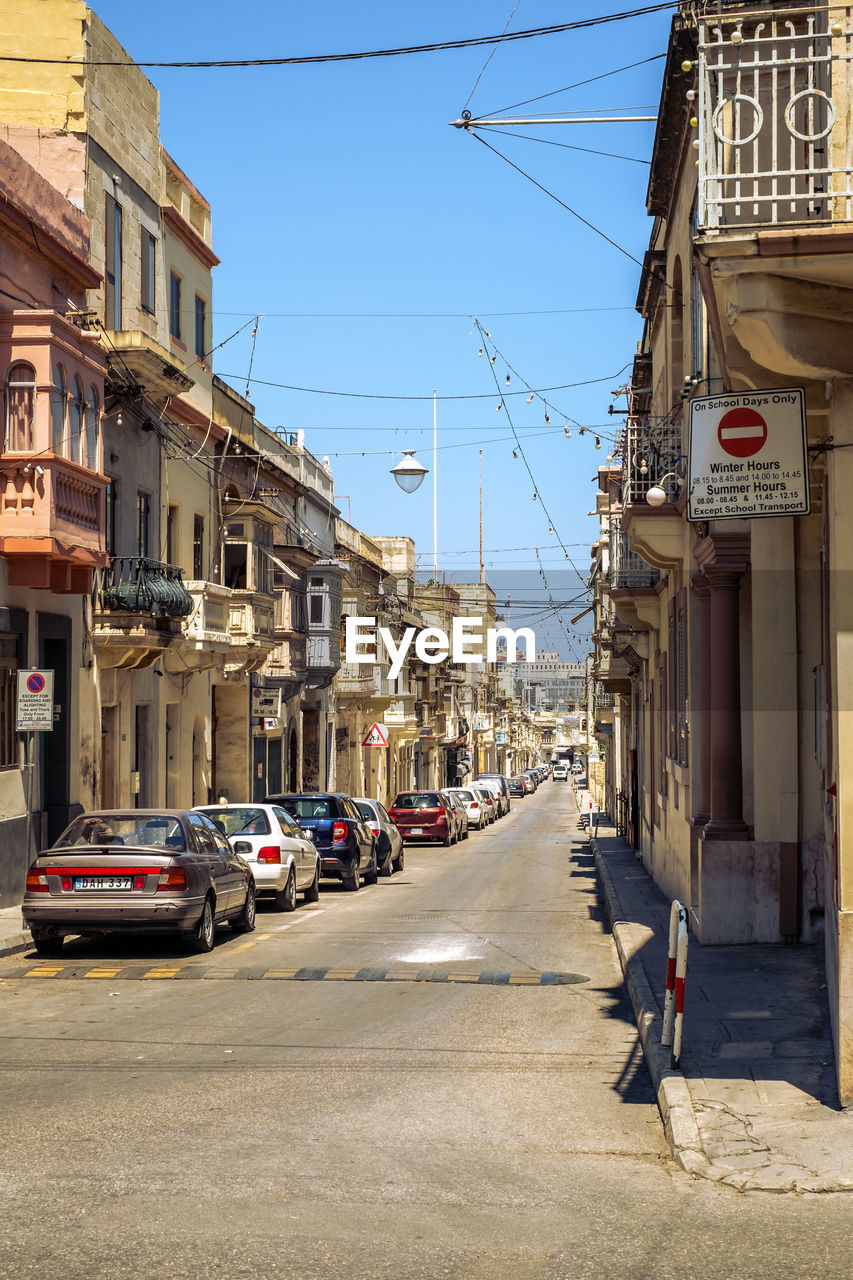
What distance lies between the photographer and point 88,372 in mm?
21672

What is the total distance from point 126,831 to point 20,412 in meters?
6.87

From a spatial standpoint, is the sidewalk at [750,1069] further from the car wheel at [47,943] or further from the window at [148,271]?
the window at [148,271]

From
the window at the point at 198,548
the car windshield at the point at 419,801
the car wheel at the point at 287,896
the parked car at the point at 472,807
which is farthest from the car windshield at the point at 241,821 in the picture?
the parked car at the point at 472,807

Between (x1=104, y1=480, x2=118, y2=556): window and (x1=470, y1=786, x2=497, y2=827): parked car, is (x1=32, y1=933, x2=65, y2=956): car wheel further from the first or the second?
(x1=470, y1=786, x2=497, y2=827): parked car

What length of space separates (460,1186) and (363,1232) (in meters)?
0.91

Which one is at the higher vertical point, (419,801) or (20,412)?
(20,412)

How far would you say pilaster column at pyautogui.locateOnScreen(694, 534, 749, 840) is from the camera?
14766mm

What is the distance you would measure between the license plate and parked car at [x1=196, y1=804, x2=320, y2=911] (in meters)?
5.02

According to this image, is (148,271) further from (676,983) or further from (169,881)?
(676,983)

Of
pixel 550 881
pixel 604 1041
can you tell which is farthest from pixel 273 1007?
pixel 550 881

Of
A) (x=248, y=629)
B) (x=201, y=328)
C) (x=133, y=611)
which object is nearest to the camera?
(x=133, y=611)

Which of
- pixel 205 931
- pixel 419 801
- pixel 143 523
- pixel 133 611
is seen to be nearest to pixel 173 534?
pixel 143 523

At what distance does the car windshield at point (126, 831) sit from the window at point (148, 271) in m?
14.4

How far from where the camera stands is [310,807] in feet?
84.5
